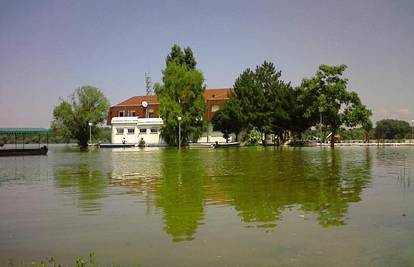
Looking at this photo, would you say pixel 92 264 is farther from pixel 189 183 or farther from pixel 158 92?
pixel 158 92

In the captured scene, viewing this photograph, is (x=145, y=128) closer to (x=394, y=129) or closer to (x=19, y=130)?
(x=19, y=130)

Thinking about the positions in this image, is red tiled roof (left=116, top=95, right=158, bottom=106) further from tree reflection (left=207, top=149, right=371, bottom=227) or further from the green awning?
tree reflection (left=207, top=149, right=371, bottom=227)

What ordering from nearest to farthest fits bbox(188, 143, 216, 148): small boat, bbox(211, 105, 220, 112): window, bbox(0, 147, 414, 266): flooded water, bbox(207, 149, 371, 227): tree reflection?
bbox(0, 147, 414, 266): flooded water
bbox(207, 149, 371, 227): tree reflection
bbox(188, 143, 216, 148): small boat
bbox(211, 105, 220, 112): window

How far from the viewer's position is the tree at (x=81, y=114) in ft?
318

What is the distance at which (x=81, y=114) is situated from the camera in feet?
319

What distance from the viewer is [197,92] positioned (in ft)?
272

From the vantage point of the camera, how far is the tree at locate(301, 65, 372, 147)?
236 feet

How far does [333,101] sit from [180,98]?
27532mm

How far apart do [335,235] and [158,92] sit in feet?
251

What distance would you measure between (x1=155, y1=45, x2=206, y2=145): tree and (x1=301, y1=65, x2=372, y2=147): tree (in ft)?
65.8

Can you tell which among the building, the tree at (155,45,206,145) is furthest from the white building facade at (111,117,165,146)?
the tree at (155,45,206,145)

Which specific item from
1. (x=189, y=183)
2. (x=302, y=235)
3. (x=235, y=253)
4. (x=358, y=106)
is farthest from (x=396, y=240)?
(x=358, y=106)

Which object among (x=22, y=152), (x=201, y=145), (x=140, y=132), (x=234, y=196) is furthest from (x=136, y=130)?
(x=234, y=196)

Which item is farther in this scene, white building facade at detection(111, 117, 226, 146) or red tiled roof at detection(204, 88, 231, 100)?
red tiled roof at detection(204, 88, 231, 100)
